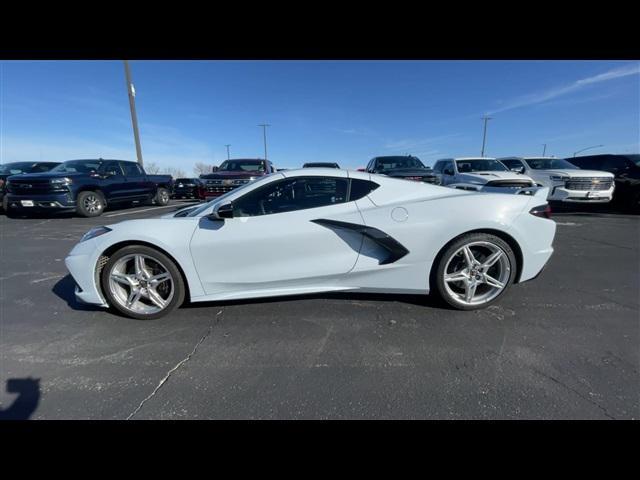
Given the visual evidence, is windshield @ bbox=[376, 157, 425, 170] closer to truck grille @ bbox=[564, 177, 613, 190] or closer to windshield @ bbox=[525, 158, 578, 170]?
truck grille @ bbox=[564, 177, 613, 190]

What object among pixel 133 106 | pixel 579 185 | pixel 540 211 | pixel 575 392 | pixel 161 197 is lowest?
pixel 575 392

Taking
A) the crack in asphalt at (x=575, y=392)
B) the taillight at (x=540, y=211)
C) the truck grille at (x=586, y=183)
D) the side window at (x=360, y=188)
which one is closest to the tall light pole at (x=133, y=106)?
the side window at (x=360, y=188)

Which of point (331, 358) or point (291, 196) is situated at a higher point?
point (291, 196)

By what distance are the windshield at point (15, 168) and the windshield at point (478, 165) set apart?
16.6 metres

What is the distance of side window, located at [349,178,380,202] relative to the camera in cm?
255

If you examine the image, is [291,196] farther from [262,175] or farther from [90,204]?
[90,204]

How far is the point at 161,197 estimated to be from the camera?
39.3ft

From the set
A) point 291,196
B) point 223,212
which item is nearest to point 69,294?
point 223,212

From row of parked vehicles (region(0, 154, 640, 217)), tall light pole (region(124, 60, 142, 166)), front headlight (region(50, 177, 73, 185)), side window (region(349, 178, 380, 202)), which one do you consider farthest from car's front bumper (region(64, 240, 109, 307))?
tall light pole (region(124, 60, 142, 166))

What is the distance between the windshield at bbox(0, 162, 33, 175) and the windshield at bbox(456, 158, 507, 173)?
54.6 feet

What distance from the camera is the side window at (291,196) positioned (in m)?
2.49

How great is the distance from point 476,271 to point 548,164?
10.6 meters
